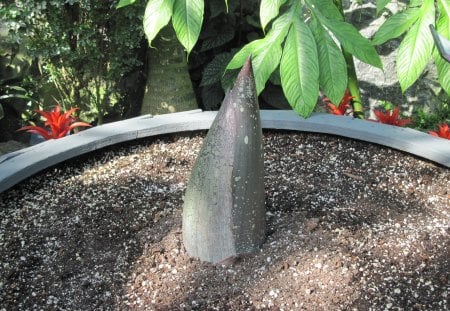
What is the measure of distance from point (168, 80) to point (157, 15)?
1.61 m

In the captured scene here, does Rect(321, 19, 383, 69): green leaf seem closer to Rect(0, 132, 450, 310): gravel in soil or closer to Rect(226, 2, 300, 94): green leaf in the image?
Rect(226, 2, 300, 94): green leaf

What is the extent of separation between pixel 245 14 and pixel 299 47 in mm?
1801

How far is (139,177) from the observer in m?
1.56

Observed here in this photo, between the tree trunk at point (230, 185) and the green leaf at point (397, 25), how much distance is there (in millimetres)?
327

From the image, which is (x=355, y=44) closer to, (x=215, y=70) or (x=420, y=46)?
(x=420, y=46)

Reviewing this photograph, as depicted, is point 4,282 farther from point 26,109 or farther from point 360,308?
point 26,109

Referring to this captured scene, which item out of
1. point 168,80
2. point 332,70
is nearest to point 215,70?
point 168,80

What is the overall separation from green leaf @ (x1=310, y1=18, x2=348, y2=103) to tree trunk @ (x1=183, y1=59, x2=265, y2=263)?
0.18 m

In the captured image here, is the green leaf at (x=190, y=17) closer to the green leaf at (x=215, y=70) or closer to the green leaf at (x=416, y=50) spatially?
the green leaf at (x=416, y=50)

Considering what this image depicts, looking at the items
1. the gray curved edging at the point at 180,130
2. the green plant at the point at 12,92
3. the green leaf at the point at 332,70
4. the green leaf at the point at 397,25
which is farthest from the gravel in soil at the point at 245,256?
the green plant at the point at 12,92

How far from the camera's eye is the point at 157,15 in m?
1.15

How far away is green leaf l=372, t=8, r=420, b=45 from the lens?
124 centimetres

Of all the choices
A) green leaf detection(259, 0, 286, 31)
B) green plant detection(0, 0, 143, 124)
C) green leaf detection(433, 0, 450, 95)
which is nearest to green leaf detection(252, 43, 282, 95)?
green leaf detection(259, 0, 286, 31)

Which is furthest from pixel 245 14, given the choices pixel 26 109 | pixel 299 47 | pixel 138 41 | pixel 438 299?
pixel 438 299
